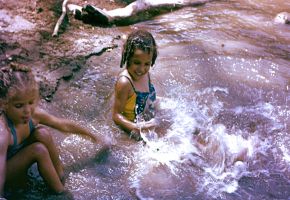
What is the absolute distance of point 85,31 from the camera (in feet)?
18.9

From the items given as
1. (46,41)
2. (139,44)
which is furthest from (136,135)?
(46,41)

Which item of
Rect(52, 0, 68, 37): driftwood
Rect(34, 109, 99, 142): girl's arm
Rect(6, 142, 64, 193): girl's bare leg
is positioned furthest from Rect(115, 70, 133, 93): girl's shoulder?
Rect(52, 0, 68, 37): driftwood

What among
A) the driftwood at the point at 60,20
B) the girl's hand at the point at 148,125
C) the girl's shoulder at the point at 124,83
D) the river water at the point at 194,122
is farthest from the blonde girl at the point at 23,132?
the driftwood at the point at 60,20

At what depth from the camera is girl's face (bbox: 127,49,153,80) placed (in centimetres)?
366

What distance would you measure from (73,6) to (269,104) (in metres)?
3.38

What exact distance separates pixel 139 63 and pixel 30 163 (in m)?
1.35

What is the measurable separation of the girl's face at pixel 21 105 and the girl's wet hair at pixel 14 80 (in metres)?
0.04

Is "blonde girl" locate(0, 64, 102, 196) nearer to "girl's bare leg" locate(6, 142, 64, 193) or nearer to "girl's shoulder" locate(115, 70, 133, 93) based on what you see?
"girl's bare leg" locate(6, 142, 64, 193)

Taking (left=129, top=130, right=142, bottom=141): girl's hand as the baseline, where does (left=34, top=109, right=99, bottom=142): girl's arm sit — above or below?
above

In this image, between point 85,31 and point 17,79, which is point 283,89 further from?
point 17,79

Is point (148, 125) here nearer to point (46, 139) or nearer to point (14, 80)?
point (46, 139)

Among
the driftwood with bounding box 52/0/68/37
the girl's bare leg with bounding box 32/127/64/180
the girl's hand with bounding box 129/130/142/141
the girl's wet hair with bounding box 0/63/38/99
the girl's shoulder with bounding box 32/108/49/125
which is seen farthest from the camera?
the driftwood with bounding box 52/0/68/37

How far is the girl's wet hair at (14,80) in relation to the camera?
8.59ft

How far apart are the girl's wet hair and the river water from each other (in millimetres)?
870
